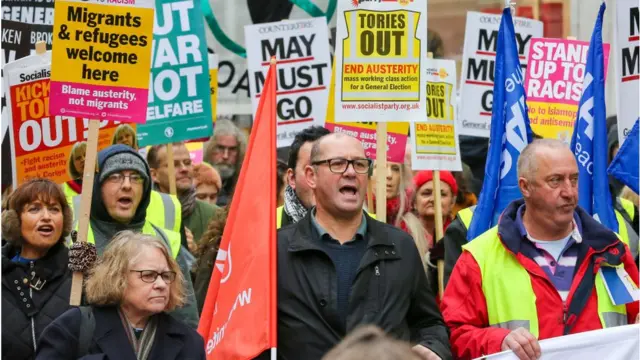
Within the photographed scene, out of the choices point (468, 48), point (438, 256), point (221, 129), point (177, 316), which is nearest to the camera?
point (177, 316)

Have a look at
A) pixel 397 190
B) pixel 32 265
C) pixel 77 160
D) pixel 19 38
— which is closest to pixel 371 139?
pixel 397 190

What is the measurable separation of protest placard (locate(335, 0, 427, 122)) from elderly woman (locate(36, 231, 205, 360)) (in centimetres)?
199

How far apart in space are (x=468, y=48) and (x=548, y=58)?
3.19 feet

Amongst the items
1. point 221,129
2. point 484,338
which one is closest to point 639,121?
point 484,338

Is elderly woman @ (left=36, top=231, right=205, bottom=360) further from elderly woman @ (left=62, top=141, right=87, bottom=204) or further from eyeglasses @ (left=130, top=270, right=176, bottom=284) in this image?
elderly woman @ (left=62, top=141, right=87, bottom=204)

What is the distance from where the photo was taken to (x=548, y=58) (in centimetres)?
991

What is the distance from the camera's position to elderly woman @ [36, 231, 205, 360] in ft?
17.6

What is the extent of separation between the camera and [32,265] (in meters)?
6.79

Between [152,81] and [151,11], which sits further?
[152,81]

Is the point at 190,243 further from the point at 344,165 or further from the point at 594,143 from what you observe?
the point at 344,165

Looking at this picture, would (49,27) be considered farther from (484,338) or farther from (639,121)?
(484,338)

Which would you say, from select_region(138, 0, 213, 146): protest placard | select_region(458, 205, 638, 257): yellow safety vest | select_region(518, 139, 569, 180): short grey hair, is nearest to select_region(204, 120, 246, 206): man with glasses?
select_region(138, 0, 213, 146): protest placard

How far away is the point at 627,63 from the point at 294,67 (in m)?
3.40

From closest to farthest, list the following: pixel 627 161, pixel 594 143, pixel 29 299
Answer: pixel 29 299
pixel 627 161
pixel 594 143
